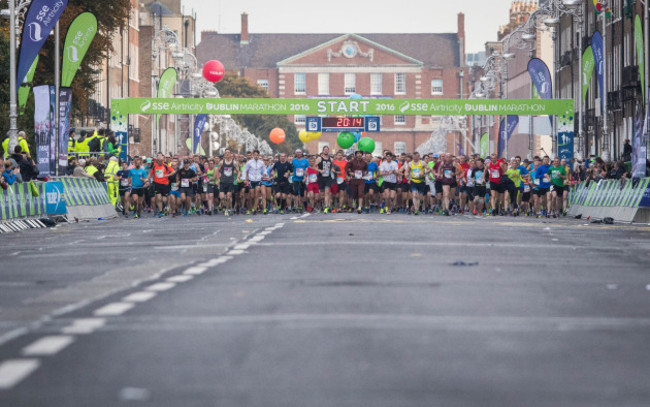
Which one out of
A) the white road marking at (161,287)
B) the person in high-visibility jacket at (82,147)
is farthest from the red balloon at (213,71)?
the white road marking at (161,287)

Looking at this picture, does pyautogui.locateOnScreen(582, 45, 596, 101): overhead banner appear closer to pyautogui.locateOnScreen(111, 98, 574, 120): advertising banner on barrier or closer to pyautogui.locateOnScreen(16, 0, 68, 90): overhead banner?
pyautogui.locateOnScreen(111, 98, 574, 120): advertising banner on barrier

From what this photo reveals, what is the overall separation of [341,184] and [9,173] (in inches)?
501

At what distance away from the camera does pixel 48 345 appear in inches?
324

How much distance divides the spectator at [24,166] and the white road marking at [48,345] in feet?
65.4

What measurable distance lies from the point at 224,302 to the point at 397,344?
111 inches

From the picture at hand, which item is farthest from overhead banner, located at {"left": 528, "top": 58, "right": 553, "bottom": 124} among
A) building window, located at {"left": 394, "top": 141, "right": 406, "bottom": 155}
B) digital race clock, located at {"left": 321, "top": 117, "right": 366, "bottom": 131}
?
building window, located at {"left": 394, "top": 141, "right": 406, "bottom": 155}

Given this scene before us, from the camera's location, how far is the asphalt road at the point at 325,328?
263 inches

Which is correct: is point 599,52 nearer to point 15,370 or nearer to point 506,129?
point 506,129

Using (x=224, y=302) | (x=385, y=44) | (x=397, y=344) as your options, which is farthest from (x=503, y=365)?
(x=385, y=44)

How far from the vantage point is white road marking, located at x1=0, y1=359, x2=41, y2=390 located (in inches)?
269

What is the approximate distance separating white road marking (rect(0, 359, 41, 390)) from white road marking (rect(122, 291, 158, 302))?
3.46 meters

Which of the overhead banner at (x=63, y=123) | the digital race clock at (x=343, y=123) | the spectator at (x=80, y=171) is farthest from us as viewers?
the digital race clock at (x=343, y=123)

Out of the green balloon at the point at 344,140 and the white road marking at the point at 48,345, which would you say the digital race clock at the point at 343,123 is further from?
the white road marking at the point at 48,345

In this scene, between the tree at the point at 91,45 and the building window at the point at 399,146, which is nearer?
the tree at the point at 91,45
